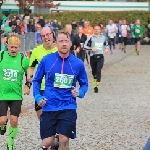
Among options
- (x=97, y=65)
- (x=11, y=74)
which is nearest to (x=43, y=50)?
(x=11, y=74)

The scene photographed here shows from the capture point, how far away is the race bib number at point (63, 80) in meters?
7.16

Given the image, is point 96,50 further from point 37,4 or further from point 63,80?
point 37,4

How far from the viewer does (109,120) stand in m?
11.7

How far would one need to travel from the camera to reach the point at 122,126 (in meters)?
11.0

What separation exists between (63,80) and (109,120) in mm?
4670

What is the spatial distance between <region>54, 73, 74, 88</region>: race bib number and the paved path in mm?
2028

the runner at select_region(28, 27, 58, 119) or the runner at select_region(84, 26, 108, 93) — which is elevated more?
the runner at select_region(28, 27, 58, 119)

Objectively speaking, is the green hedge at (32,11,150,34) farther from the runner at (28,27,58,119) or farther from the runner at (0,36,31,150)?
the runner at (0,36,31,150)

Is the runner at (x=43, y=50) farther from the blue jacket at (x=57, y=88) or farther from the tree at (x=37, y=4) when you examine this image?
the tree at (x=37, y=4)

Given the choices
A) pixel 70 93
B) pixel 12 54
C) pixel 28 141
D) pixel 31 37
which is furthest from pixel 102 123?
pixel 31 37

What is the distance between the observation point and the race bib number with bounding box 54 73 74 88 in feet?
23.5

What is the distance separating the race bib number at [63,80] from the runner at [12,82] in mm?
1527

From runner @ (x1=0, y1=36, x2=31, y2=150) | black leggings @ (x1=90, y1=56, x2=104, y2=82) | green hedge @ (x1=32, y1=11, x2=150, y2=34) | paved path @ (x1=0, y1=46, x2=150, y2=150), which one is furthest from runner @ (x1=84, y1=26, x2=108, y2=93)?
green hedge @ (x1=32, y1=11, x2=150, y2=34)

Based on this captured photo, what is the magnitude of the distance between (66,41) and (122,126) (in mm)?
4236
